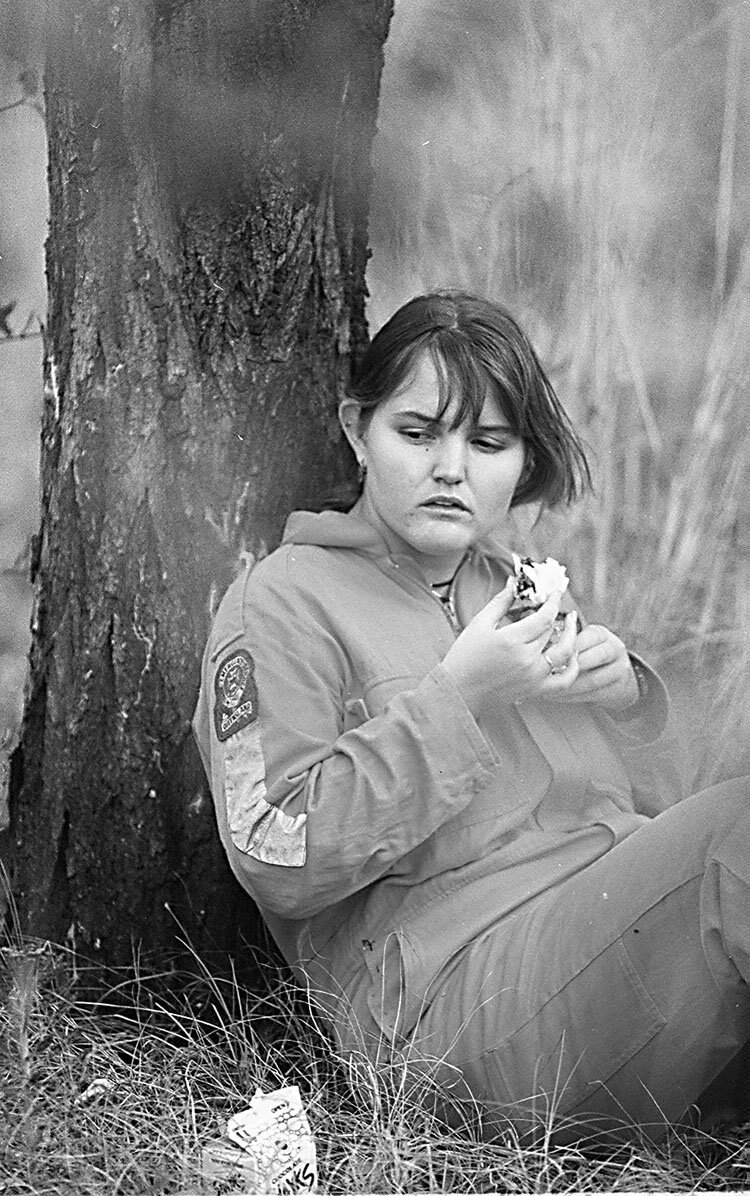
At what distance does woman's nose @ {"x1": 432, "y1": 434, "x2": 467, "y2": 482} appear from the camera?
2.01m

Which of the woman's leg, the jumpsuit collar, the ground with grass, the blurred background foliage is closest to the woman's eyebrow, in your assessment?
the jumpsuit collar

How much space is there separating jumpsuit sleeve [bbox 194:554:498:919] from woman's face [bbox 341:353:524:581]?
0.73 feet

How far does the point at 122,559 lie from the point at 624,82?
105 centimetres

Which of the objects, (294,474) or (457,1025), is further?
(294,474)

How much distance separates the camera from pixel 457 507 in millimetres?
2041

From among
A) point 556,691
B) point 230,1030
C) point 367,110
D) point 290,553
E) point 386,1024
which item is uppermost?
point 367,110

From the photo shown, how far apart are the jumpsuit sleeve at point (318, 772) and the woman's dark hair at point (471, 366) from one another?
1.25 ft

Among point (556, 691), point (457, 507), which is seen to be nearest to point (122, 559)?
point (457, 507)

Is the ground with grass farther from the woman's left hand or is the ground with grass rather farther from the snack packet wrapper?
the woman's left hand

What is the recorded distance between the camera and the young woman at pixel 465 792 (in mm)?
1717

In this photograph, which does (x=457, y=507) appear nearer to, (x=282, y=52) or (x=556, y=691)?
(x=556, y=691)

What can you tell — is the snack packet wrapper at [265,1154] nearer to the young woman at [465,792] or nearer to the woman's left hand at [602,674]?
the young woman at [465,792]

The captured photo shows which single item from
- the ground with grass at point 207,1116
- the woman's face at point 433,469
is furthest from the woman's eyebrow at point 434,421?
the ground with grass at point 207,1116

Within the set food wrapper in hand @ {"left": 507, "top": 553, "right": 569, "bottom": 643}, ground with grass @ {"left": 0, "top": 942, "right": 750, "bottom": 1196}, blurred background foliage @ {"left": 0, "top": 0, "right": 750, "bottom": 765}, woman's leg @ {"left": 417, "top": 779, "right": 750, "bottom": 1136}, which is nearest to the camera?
woman's leg @ {"left": 417, "top": 779, "right": 750, "bottom": 1136}
